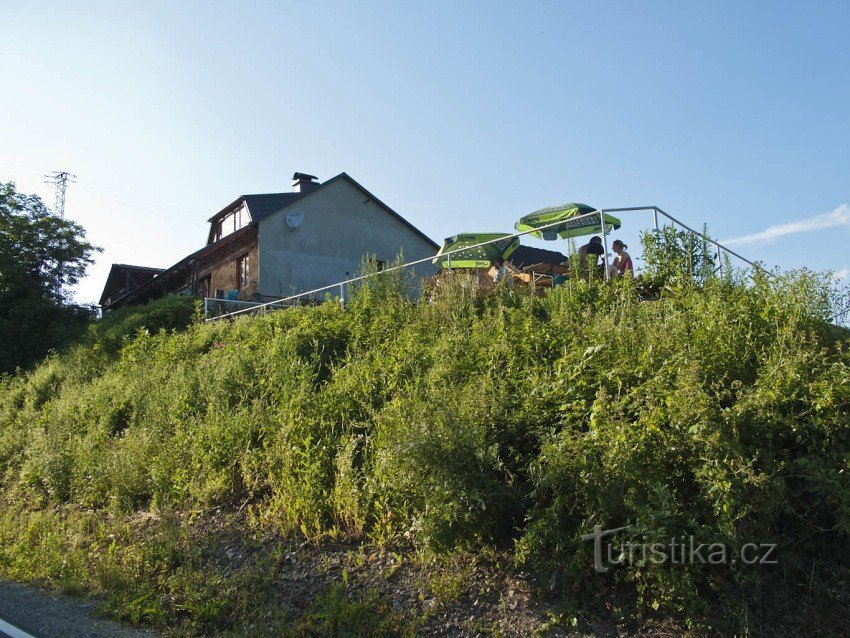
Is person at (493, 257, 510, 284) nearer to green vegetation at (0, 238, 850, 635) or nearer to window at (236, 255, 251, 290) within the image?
green vegetation at (0, 238, 850, 635)

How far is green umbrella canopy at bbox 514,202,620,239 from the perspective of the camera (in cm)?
1180

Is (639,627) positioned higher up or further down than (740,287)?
further down

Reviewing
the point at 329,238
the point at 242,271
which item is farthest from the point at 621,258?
the point at 242,271

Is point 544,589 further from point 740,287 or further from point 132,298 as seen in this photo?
point 132,298

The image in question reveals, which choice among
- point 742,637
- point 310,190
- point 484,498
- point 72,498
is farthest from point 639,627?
point 310,190

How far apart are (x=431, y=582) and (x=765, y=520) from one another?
2.72 meters

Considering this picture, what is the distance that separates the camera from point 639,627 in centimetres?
508

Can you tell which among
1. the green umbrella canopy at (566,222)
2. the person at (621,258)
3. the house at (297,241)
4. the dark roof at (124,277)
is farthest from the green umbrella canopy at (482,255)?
the dark roof at (124,277)

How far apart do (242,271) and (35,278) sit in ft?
26.5

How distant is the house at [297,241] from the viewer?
29.8 metres

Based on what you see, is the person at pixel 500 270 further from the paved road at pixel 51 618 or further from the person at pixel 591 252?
the paved road at pixel 51 618

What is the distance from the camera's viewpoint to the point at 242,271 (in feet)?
102

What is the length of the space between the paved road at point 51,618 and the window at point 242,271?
23528 mm

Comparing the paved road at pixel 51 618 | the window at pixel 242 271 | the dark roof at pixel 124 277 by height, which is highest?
the dark roof at pixel 124 277
